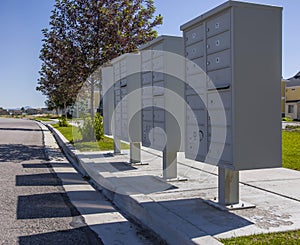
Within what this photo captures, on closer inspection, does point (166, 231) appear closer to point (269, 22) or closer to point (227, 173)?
point (227, 173)

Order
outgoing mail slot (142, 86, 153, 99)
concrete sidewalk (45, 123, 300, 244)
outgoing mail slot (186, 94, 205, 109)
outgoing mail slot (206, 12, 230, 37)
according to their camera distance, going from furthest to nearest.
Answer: outgoing mail slot (142, 86, 153, 99) → outgoing mail slot (186, 94, 205, 109) → outgoing mail slot (206, 12, 230, 37) → concrete sidewalk (45, 123, 300, 244)

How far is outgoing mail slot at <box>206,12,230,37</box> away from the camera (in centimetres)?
482

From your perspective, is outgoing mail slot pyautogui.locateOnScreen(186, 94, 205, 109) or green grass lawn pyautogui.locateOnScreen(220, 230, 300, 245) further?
outgoing mail slot pyautogui.locateOnScreen(186, 94, 205, 109)

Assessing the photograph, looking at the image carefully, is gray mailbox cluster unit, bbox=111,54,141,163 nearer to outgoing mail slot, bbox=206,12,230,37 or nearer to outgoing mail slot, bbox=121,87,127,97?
outgoing mail slot, bbox=121,87,127,97

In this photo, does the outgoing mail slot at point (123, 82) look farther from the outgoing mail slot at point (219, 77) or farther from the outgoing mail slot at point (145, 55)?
the outgoing mail slot at point (219, 77)

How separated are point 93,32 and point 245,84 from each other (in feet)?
32.2

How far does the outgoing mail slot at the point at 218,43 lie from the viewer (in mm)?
4852

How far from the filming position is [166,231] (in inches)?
180

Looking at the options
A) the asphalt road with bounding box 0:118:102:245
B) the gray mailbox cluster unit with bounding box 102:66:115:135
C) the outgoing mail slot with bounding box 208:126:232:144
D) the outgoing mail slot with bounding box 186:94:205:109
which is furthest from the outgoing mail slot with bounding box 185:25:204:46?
the gray mailbox cluster unit with bounding box 102:66:115:135

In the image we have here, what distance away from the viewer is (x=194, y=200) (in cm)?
587

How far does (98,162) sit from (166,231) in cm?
555

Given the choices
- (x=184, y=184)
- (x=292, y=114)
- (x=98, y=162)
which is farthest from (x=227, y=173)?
(x=292, y=114)

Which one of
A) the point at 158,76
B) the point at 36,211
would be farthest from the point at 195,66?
the point at 36,211

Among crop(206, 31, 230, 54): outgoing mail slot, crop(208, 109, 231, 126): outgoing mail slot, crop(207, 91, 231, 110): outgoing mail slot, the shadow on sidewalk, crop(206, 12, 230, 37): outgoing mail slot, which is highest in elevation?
crop(206, 12, 230, 37): outgoing mail slot
